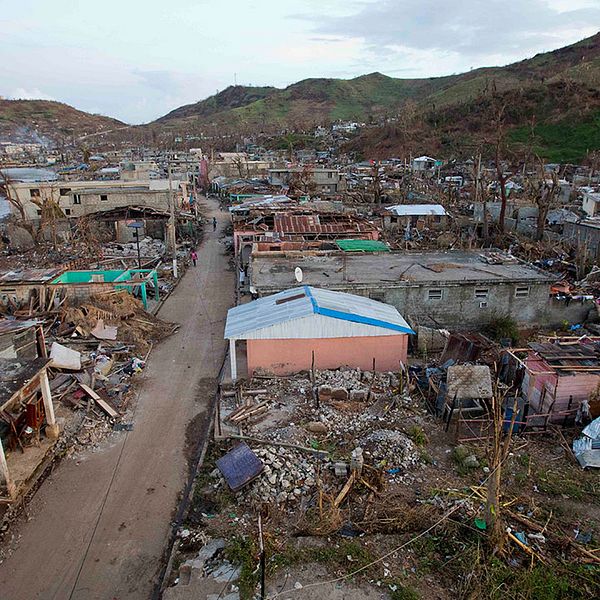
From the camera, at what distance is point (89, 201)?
3459 cm

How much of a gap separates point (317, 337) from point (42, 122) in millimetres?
161826

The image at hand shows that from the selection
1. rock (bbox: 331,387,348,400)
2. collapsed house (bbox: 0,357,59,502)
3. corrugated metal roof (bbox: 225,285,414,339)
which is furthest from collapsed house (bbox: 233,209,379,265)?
collapsed house (bbox: 0,357,59,502)

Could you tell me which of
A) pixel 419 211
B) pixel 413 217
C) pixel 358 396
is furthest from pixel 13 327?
pixel 413 217

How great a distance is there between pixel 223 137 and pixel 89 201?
80994 millimetres

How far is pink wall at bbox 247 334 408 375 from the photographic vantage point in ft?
45.2

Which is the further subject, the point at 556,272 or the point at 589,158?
the point at 589,158

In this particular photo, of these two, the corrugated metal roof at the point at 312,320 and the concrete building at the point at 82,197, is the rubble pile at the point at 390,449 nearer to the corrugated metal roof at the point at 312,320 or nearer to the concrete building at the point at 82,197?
the corrugated metal roof at the point at 312,320

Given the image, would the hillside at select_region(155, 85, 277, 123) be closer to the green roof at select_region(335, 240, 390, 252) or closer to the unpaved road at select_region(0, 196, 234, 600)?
the green roof at select_region(335, 240, 390, 252)

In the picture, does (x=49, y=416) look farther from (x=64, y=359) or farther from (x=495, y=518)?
(x=495, y=518)

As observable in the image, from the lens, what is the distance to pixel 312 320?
1348cm

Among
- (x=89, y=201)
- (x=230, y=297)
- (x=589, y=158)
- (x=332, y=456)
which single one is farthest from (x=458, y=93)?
(x=332, y=456)

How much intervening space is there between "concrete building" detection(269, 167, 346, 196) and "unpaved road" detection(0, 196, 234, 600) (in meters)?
35.0

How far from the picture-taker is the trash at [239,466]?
31.4ft

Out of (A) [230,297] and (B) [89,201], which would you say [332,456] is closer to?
(A) [230,297]
